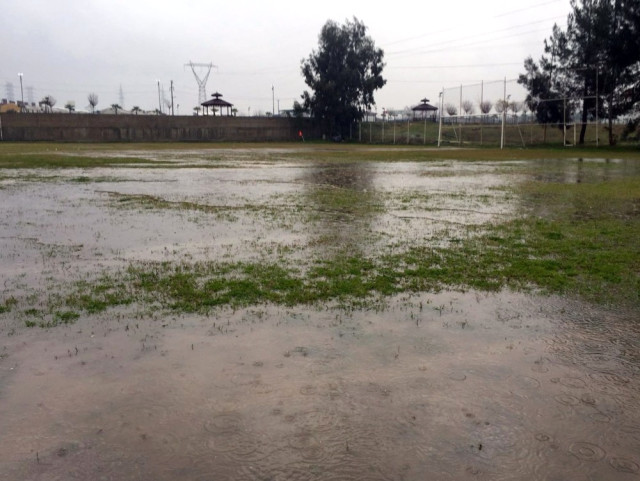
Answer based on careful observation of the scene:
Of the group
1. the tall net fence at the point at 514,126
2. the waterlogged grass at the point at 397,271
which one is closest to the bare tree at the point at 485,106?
the tall net fence at the point at 514,126

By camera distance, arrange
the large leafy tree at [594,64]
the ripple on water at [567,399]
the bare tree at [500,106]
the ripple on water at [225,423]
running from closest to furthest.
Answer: the ripple on water at [225,423] → the ripple on water at [567,399] → the large leafy tree at [594,64] → the bare tree at [500,106]

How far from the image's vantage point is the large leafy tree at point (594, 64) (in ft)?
114

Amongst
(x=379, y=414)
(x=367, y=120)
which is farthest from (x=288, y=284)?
(x=367, y=120)

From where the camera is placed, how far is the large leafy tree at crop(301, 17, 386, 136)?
56.6 metres

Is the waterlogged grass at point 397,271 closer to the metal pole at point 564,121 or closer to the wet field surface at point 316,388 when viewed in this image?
the wet field surface at point 316,388

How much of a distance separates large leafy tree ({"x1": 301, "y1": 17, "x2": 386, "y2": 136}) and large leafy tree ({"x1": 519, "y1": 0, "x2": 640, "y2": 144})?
1928cm

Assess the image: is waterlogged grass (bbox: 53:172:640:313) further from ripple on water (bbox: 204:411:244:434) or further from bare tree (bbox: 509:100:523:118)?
bare tree (bbox: 509:100:523:118)

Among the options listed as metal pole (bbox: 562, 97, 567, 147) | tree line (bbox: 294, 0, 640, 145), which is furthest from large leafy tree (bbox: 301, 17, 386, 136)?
metal pole (bbox: 562, 97, 567, 147)

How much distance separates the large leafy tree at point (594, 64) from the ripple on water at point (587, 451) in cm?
3703

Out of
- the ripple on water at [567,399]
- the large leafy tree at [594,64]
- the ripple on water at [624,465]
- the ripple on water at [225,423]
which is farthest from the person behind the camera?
the large leafy tree at [594,64]

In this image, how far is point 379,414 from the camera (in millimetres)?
3090

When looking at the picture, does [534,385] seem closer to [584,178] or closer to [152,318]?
[152,318]

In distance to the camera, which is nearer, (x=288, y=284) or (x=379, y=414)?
(x=379, y=414)

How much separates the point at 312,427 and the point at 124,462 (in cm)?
91
